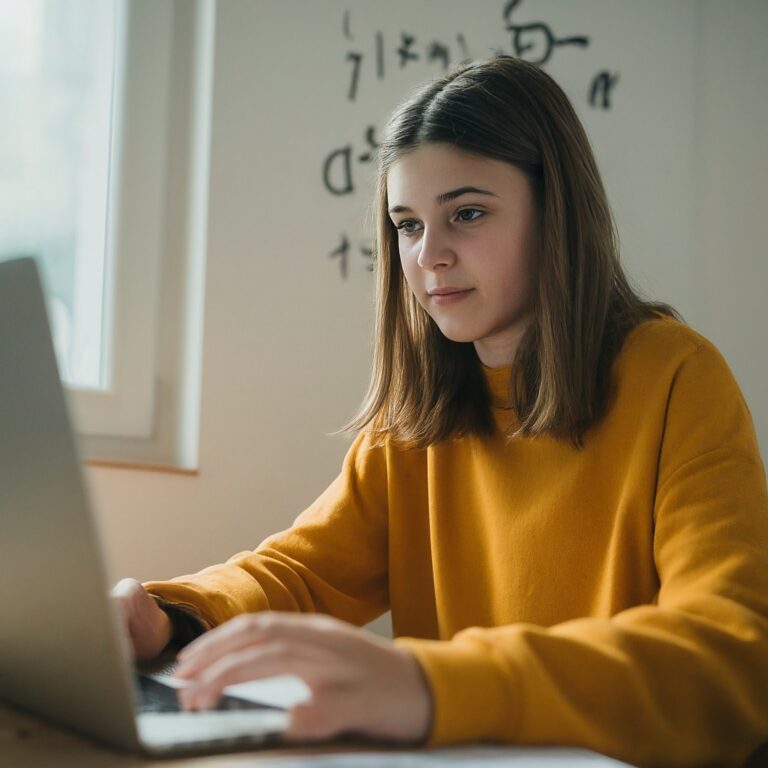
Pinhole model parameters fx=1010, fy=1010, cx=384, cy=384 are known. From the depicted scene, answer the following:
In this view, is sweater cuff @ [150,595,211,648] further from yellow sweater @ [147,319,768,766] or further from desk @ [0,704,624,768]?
desk @ [0,704,624,768]

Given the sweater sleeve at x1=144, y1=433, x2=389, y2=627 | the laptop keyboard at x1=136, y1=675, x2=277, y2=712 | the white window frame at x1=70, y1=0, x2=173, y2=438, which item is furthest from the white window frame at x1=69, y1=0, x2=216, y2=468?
the laptop keyboard at x1=136, y1=675, x2=277, y2=712

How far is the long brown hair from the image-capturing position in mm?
1097

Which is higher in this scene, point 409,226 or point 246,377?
point 409,226

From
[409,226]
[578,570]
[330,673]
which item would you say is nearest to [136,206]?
[409,226]

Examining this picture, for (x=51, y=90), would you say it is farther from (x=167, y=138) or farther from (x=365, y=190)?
(x=365, y=190)

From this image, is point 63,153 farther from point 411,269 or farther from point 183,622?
point 183,622

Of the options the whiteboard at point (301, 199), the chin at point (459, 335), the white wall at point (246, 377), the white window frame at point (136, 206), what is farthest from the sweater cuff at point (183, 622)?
the white window frame at point (136, 206)

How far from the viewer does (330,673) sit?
0.56 m

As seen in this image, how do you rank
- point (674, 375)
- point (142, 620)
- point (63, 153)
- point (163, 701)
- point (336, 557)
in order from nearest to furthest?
point (163, 701), point (142, 620), point (674, 375), point (336, 557), point (63, 153)

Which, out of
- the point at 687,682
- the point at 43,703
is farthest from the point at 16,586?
the point at 687,682

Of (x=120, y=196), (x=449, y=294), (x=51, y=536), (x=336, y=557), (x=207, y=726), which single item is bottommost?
(x=336, y=557)

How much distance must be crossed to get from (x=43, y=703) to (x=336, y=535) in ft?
2.00

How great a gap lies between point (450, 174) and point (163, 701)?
680 millimetres

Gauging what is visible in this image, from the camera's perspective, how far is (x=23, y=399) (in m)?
0.57
